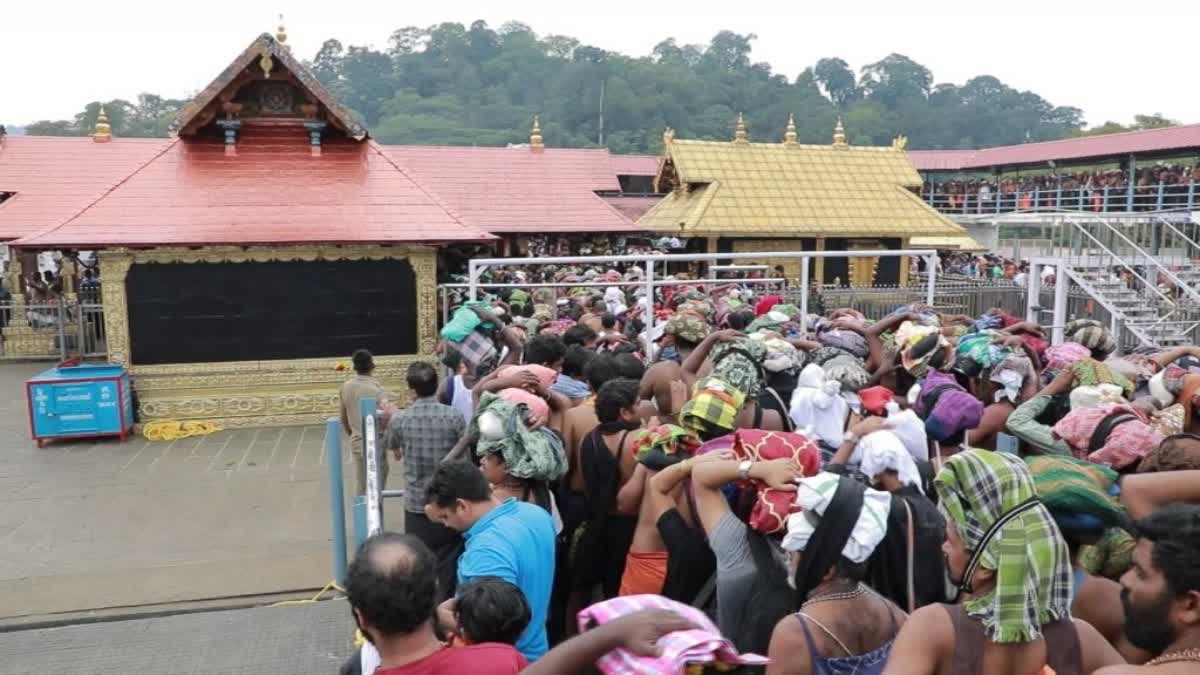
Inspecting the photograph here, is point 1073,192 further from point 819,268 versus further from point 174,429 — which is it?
point 174,429

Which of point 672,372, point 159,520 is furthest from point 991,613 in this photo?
point 159,520

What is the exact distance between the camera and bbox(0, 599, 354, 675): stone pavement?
17.2 ft

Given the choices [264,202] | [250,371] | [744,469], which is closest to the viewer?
[744,469]

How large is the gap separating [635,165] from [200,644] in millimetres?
27714

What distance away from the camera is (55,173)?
1850 centimetres

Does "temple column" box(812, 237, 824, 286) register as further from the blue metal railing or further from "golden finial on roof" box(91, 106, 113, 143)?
"golden finial on roof" box(91, 106, 113, 143)

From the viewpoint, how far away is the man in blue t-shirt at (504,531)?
298 centimetres

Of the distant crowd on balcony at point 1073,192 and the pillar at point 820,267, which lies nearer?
the pillar at point 820,267

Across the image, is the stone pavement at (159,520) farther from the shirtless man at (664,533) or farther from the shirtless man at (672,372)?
the shirtless man at (664,533)

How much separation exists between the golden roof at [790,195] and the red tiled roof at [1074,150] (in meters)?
6.85

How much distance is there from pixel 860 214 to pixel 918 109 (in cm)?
7372

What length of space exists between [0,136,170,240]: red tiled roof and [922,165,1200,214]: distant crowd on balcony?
2549 centimetres

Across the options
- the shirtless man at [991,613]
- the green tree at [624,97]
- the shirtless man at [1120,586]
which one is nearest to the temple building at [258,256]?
the shirtless man at [1120,586]

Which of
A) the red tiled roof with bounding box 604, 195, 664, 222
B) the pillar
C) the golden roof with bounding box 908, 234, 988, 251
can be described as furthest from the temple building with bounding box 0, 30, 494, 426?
the golden roof with bounding box 908, 234, 988, 251
